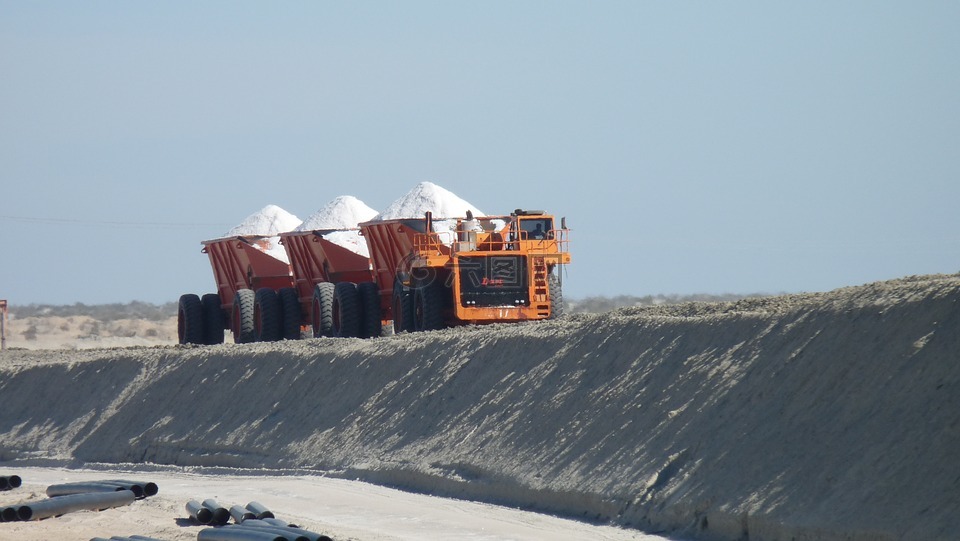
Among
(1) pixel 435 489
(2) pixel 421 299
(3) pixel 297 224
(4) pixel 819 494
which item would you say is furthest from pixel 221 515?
(3) pixel 297 224

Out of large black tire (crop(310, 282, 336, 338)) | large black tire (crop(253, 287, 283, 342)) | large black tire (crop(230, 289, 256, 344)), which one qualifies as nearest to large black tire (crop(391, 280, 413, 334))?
large black tire (crop(310, 282, 336, 338))

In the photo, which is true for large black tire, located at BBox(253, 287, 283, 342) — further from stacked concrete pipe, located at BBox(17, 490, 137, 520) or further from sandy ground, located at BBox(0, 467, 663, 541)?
stacked concrete pipe, located at BBox(17, 490, 137, 520)

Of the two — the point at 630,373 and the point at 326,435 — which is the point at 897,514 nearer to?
the point at 630,373

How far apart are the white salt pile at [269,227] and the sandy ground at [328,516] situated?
12.8 meters

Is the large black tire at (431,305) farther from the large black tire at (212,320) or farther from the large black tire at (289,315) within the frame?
the large black tire at (212,320)

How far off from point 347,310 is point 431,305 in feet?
9.50

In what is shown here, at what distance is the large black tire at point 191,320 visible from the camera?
99.3 feet

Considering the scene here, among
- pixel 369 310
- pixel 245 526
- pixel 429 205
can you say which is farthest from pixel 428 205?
pixel 245 526

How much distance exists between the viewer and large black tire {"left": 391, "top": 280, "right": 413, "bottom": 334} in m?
23.7

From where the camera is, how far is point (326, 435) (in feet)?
59.8

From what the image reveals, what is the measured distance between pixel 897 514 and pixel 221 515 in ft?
23.4

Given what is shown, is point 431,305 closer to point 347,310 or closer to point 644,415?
point 347,310

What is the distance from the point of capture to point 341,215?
29.8m

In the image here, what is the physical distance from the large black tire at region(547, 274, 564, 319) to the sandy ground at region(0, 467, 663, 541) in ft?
23.9
